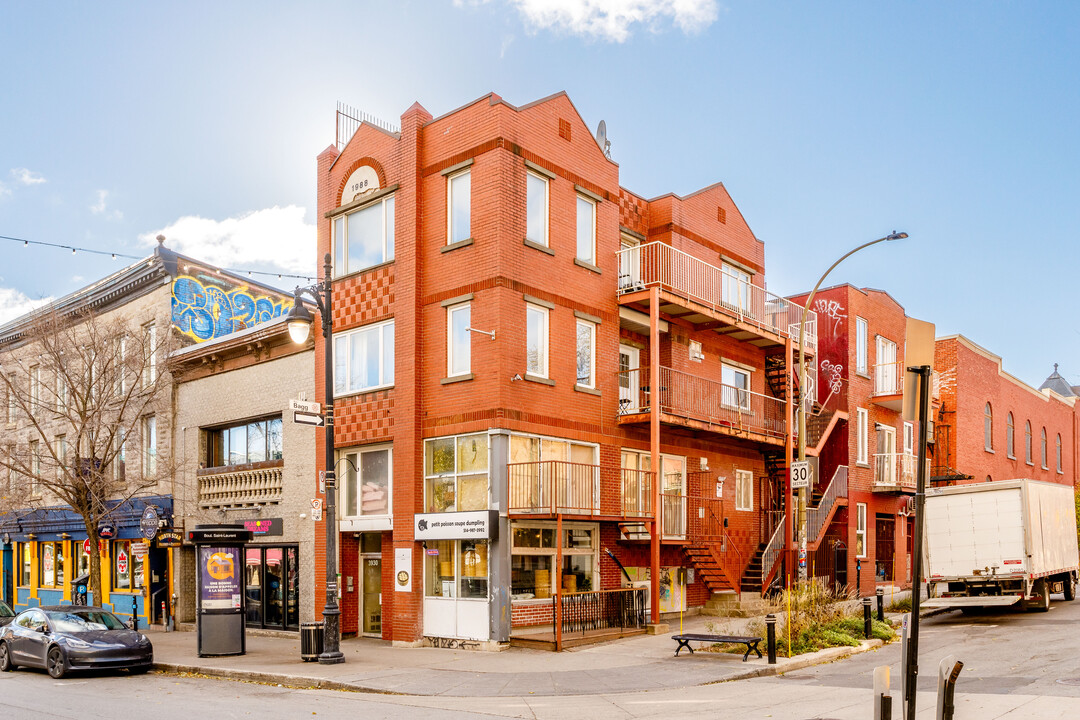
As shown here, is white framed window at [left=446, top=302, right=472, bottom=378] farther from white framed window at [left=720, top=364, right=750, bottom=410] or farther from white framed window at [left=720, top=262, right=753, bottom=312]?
white framed window at [left=720, top=262, right=753, bottom=312]

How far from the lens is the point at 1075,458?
174 feet

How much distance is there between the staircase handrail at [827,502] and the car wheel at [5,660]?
20208 millimetres

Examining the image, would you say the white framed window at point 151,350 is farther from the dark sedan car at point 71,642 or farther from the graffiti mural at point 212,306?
the dark sedan car at point 71,642

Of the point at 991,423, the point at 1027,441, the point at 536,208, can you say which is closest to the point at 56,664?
the point at 536,208

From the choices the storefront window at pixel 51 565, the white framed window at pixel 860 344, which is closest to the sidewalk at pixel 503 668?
the white framed window at pixel 860 344

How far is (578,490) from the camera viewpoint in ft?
70.1

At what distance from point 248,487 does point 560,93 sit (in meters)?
13.2

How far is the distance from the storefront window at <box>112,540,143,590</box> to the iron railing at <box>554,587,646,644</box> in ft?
50.2

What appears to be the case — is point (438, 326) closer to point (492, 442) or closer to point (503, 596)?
point (492, 442)

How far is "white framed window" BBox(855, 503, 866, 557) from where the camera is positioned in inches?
1235

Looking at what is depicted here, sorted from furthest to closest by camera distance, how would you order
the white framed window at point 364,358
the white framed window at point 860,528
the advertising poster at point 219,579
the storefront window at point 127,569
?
the white framed window at point 860,528, the storefront window at point 127,569, the white framed window at point 364,358, the advertising poster at point 219,579

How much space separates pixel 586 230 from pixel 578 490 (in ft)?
20.8

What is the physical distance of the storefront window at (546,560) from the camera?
67.9 feet

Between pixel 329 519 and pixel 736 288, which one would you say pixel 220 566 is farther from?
pixel 736 288
